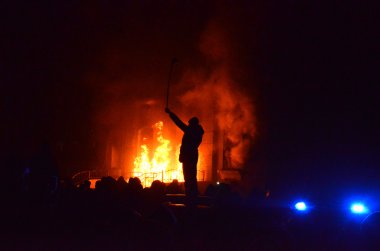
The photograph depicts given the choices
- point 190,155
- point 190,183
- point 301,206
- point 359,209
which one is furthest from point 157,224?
point 359,209

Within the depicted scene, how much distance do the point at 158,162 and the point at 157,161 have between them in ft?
0.30

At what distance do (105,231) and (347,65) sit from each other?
1134cm

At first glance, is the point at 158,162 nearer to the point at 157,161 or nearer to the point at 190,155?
the point at 157,161

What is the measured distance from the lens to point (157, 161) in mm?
24609

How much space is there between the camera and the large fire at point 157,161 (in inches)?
934

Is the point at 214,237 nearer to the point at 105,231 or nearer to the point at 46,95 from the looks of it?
the point at 105,231

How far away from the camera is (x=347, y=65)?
15.7 meters

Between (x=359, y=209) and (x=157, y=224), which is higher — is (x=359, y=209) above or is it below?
above

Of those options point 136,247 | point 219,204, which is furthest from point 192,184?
point 136,247

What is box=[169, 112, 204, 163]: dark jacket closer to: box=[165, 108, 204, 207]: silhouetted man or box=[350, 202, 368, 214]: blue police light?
box=[165, 108, 204, 207]: silhouetted man

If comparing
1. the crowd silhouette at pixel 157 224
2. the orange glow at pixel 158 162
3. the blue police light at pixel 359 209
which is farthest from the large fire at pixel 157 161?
the blue police light at pixel 359 209

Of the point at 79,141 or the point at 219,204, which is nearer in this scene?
the point at 219,204

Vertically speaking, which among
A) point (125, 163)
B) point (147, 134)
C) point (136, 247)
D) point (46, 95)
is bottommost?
point (136, 247)

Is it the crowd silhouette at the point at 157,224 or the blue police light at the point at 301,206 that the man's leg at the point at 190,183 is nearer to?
the crowd silhouette at the point at 157,224
